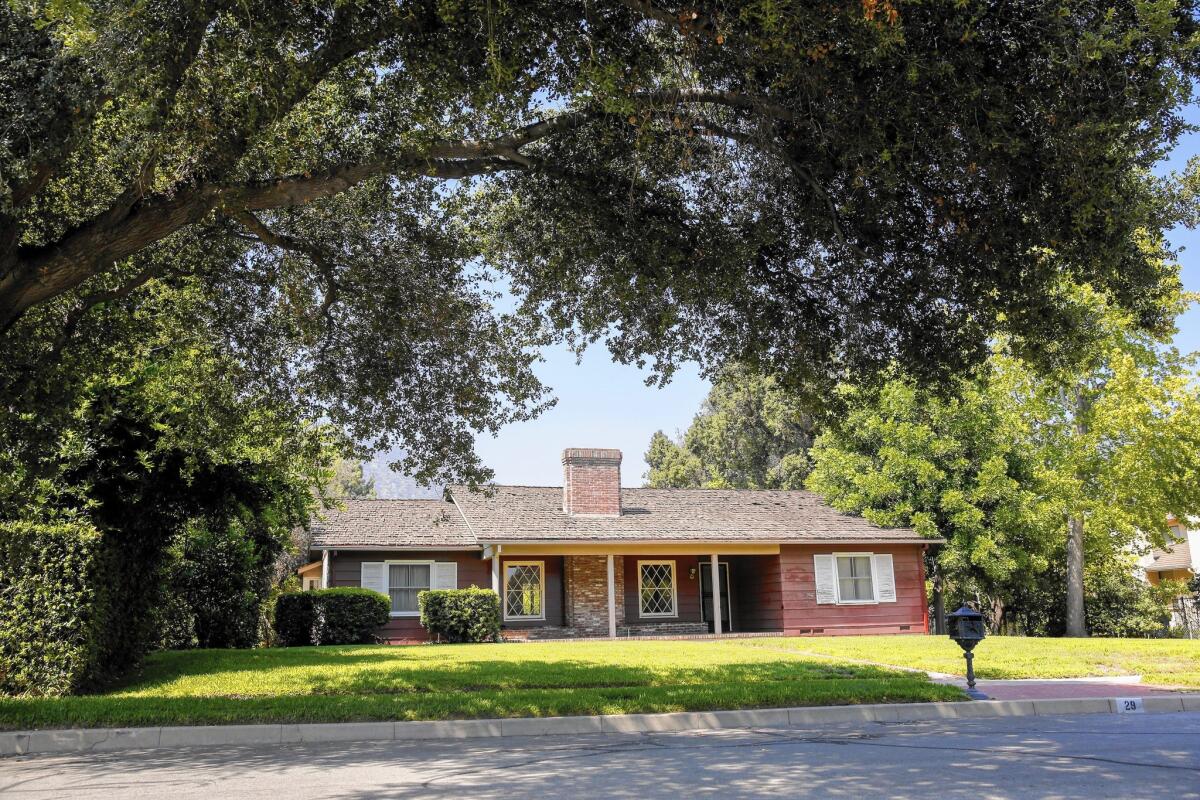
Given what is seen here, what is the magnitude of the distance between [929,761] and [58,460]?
1002 centimetres

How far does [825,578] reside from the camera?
2633 cm

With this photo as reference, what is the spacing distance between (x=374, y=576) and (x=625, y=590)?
6.98 metres

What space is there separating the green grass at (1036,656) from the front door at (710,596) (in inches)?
275

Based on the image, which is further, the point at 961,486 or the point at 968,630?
the point at 961,486

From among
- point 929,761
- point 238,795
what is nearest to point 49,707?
point 238,795

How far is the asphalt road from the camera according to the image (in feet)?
19.8

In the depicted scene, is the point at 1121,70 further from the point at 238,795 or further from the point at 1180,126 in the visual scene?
the point at 238,795

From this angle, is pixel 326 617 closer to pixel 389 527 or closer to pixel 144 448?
pixel 389 527

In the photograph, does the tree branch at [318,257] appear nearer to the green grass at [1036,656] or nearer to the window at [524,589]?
the green grass at [1036,656]

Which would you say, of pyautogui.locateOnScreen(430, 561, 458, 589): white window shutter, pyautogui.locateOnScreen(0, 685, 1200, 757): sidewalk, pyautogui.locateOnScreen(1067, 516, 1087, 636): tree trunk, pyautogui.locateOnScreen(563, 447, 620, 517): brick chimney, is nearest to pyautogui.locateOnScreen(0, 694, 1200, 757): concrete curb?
pyautogui.locateOnScreen(0, 685, 1200, 757): sidewalk

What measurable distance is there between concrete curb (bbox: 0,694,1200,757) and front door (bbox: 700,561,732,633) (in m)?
16.9

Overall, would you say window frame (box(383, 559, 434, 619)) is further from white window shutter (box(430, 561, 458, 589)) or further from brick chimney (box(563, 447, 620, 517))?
brick chimney (box(563, 447, 620, 517))

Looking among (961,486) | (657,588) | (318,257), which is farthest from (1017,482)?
(318,257)

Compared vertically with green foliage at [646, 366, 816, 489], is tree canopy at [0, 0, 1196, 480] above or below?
below
